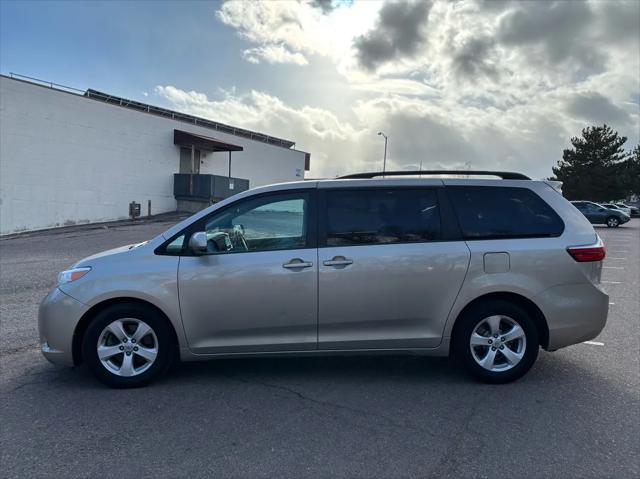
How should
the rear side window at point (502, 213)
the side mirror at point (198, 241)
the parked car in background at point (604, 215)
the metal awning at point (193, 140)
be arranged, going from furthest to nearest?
the parked car in background at point (604, 215) → the metal awning at point (193, 140) → the rear side window at point (502, 213) → the side mirror at point (198, 241)

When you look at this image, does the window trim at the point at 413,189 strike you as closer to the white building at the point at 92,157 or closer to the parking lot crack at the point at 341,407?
the parking lot crack at the point at 341,407

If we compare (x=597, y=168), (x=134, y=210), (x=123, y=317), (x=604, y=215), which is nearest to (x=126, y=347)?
(x=123, y=317)

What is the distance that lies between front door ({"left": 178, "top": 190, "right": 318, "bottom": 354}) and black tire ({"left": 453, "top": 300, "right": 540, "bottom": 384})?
1.34 m

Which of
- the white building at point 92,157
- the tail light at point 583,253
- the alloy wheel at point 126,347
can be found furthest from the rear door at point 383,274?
the white building at point 92,157

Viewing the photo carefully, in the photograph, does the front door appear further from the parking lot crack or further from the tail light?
the tail light

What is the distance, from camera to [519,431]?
3.40 metres

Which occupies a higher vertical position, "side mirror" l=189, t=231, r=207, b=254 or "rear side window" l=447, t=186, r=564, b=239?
"rear side window" l=447, t=186, r=564, b=239

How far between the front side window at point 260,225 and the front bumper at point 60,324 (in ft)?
4.15

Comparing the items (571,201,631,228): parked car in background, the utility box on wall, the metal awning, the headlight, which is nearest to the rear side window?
the headlight

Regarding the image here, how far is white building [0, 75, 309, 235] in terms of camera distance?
20.3 meters

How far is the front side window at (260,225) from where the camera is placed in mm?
4199

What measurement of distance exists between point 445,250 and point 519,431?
5.02 ft

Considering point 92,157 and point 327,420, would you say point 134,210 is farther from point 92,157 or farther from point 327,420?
point 327,420

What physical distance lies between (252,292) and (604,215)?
30.9 metres
